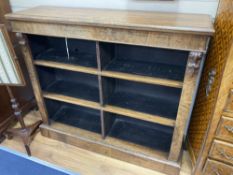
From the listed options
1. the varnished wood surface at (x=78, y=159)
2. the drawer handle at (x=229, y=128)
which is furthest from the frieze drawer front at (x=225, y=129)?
the varnished wood surface at (x=78, y=159)

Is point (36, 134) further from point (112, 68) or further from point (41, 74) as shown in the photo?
point (112, 68)

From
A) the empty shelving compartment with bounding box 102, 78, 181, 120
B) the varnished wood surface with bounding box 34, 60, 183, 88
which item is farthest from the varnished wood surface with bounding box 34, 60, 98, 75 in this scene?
the empty shelving compartment with bounding box 102, 78, 181, 120

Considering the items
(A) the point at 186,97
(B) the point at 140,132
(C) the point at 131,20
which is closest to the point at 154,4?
(C) the point at 131,20

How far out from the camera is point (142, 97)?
5.31 ft

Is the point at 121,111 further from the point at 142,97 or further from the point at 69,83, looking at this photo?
the point at 69,83

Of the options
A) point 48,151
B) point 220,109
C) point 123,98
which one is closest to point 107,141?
point 123,98

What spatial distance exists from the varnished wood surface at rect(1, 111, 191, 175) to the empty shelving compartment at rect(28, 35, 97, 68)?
83 centimetres

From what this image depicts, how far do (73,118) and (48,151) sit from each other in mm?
375

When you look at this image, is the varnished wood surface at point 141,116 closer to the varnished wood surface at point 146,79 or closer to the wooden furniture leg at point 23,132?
the varnished wood surface at point 146,79

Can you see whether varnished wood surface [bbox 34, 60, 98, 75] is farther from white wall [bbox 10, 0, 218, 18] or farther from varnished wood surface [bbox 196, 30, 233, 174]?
varnished wood surface [bbox 196, 30, 233, 174]

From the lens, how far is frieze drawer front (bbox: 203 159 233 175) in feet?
4.09

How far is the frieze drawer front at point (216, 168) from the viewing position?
1.25 meters

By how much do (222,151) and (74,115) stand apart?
134cm

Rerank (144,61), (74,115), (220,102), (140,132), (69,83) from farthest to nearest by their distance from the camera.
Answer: (74,115) → (69,83) → (140,132) → (144,61) → (220,102)
